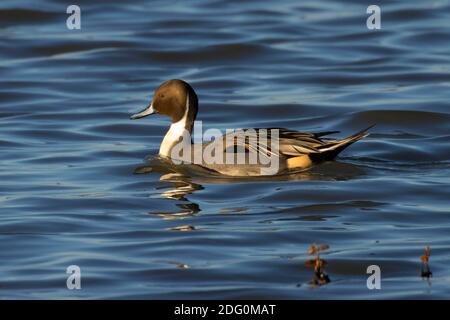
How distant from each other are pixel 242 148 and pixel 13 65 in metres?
6.65

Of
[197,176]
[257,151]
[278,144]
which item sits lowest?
[197,176]

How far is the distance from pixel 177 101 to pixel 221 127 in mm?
1806

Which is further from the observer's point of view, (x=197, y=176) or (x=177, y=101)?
(x=177, y=101)

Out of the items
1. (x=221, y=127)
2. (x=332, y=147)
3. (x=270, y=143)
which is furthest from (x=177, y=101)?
(x=221, y=127)

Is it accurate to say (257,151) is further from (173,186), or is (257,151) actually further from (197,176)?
(173,186)

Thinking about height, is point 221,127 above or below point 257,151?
above

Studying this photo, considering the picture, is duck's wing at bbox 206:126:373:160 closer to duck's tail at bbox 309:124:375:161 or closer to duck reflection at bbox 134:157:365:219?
duck's tail at bbox 309:124:375:161

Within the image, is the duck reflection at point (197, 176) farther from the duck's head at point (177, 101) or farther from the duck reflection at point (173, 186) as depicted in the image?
the duck's head at point (177, 101)

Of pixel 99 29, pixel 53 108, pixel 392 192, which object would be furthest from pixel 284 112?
pixel 99 29

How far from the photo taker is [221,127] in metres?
13.6

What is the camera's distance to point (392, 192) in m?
10.6

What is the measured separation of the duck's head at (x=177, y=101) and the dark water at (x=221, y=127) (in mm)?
486

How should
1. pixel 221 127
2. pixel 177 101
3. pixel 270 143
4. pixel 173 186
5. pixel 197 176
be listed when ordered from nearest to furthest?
1. pixel 173 186
2. pixel 270 143
3. pixel 197 176
4. pixel 177 101
5. pixel 221 127

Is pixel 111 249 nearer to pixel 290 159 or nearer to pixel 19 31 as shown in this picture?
pixel 290 159
